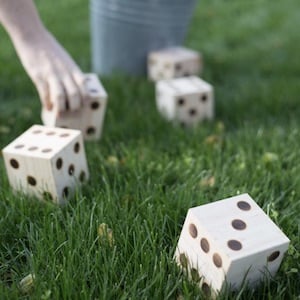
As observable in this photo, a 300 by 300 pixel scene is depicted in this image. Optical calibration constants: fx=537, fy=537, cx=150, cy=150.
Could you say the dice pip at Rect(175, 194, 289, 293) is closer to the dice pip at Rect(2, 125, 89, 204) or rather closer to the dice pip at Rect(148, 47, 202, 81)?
the dice pip at Rect(2, 125, 89, 204)

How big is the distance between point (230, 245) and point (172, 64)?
1895 millimetres

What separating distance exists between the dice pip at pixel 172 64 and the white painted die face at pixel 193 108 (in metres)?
0.59

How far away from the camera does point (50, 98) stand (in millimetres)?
1861

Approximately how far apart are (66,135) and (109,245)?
1.57 ft

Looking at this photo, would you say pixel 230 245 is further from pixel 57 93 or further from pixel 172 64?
pixel 172 64

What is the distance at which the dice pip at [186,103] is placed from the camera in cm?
233

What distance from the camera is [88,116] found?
202 cm

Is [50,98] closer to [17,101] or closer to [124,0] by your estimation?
[17,101]

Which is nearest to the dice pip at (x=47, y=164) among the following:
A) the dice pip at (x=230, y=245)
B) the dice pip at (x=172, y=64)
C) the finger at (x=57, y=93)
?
the finger at (x=57, y=93)

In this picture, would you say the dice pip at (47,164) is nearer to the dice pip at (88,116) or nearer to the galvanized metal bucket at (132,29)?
the dice pip at (88,116)

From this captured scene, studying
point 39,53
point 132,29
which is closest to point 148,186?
point 39,53

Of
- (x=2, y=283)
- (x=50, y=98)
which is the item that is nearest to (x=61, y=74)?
(x=50, y=98)

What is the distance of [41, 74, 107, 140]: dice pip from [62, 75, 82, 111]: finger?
0.17ft

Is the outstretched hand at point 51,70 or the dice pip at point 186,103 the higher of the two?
the outstretched hand at point 51,70
